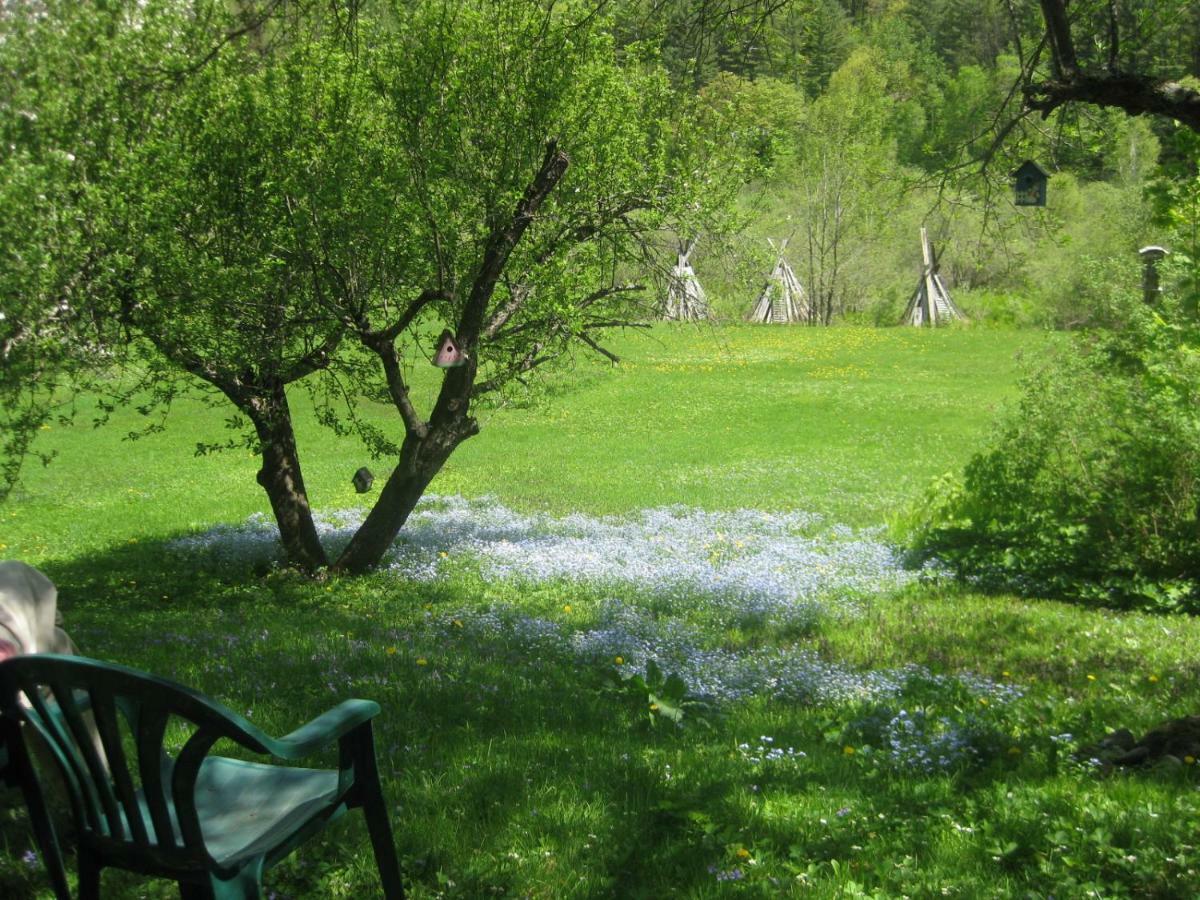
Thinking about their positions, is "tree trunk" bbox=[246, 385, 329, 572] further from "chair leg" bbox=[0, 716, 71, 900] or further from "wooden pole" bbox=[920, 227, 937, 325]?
"wooden pole" bbox=[920, 227, 937, 325]

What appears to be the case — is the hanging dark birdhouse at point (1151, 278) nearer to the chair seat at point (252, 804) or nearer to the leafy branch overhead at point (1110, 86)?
the leafy branch overhead at point (1110, 86)

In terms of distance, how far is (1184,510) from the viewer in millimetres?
9891

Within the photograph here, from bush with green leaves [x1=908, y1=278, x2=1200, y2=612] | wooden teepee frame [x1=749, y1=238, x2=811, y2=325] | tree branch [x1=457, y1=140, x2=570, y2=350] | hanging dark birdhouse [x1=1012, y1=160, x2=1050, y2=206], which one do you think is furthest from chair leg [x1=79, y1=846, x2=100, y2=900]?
wooden teepee frame [x1=749, y1=238, x2=811, y2=325]

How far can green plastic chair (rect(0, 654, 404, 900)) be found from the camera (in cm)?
242

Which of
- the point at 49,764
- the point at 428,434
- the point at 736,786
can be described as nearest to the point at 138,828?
the point at 49,764

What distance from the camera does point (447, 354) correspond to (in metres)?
9.33

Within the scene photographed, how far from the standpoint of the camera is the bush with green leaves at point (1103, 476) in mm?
9930

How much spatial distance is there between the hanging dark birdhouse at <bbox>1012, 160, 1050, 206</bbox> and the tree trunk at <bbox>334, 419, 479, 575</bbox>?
555 cm

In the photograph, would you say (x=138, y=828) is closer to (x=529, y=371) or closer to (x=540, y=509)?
(x=529, y=371)

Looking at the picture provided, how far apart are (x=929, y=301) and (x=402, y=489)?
140 feet

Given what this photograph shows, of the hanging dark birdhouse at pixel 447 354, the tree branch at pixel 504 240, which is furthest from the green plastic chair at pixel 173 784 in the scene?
the tree branch at pixel 504 240

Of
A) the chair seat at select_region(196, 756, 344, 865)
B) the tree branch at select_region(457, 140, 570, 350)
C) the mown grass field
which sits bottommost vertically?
the mown grass field

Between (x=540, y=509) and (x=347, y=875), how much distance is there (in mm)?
12924

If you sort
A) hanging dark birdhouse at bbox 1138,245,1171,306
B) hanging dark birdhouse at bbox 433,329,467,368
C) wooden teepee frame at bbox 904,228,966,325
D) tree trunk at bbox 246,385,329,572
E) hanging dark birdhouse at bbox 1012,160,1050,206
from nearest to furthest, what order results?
hanging dark birdhouse at bbox 1012,160,1050,206, hanging dark birdhouse at bbox 433,329,467,368, tree trunk at bbox 246,385,329,572, hanging dark birdhouse at bbox 1138,245,1171,306, wooden teepee frame at bbox 904,228,966,325
